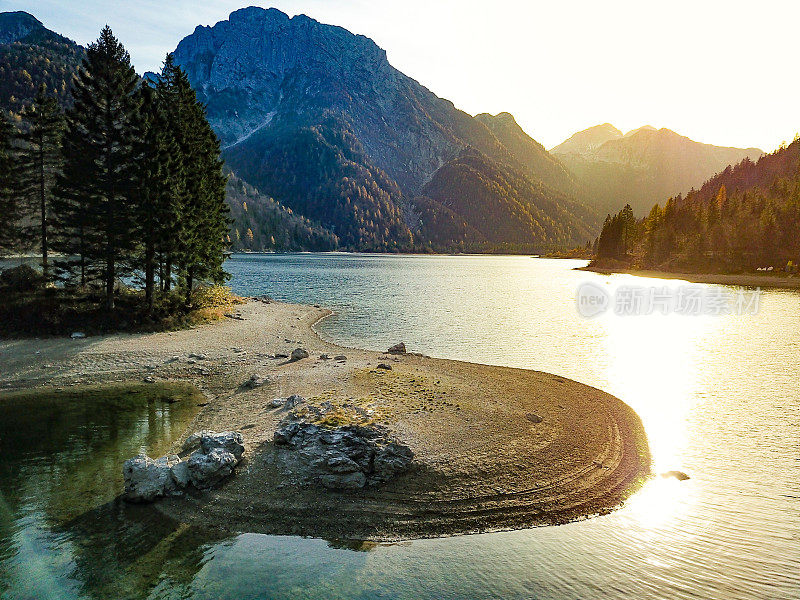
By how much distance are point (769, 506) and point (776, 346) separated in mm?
33399

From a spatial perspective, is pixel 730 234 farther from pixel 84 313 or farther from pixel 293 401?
pixel 84 313

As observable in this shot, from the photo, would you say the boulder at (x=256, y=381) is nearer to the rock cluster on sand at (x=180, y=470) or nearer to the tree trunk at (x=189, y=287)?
the rock cluster on sand at (x=180, y=470)

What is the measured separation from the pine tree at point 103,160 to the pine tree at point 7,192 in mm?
15837

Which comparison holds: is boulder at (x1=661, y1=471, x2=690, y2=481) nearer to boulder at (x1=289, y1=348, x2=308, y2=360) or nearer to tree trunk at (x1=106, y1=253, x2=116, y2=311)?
boulder at (x1=289, y1=348, x2=308, y2=360)

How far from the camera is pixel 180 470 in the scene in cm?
1404

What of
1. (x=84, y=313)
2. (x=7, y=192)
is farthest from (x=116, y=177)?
(x=7, y=192)

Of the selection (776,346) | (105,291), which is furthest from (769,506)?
(105,291)

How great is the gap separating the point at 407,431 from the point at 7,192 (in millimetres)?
52704

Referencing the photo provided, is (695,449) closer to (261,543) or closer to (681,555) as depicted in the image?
(681,555)

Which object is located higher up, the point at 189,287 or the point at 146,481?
the point at 189,287

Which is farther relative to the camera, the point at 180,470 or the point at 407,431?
the point at 407,431

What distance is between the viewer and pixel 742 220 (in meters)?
125

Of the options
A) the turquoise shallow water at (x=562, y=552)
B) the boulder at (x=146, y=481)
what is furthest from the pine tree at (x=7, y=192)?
the boulder at (x=146, y=481)

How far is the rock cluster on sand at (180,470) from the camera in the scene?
13.4m
